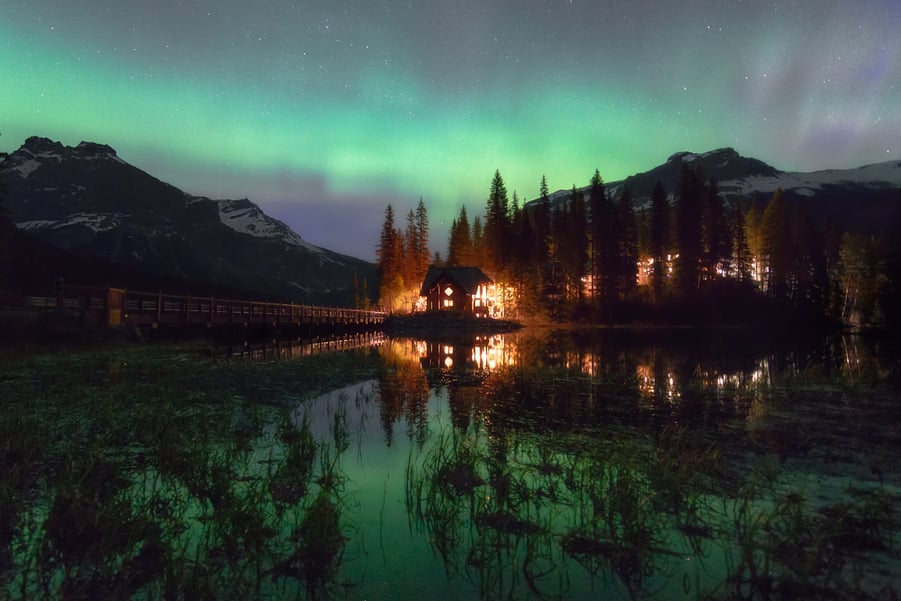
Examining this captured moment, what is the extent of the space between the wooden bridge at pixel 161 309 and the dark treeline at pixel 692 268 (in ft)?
121

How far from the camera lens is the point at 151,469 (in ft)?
22.5

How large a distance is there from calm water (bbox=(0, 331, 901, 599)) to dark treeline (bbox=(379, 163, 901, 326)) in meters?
59.1

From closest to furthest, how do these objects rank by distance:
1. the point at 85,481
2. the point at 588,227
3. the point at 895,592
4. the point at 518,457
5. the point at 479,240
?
1. the point at 895,592
2. the point at 85,481
3. the point at 518,457
4. the point at 588,227
5. the point at 479,240

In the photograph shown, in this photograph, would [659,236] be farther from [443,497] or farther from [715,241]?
[443,497]

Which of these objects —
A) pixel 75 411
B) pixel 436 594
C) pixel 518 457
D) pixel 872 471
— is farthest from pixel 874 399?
pixel 75 411

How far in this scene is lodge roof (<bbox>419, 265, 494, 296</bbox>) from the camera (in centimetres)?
7469

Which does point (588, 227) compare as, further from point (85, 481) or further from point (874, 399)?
point (85, 481)

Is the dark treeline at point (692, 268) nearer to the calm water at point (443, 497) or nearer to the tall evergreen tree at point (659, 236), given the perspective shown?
the tall evergreen tree at point (659, 236)

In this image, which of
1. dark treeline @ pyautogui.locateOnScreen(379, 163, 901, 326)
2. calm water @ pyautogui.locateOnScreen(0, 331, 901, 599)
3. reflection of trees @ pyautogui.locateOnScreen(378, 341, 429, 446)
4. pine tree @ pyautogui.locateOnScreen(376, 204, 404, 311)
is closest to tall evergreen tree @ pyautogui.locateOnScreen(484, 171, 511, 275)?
dark treeline @ pyautogui.locateOnScreen(379, 163, 901, 326)

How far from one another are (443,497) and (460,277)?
6953 centimetres

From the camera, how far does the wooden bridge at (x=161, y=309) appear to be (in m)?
25.2

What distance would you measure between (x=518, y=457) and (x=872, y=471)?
17.6 ft

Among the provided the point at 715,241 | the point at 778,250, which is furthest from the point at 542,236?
the point at 778,250

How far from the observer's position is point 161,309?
2912 cm
